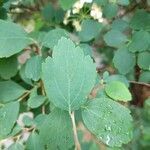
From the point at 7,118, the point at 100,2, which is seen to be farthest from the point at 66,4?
the point at 7,118

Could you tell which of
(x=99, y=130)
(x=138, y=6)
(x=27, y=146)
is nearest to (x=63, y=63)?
(x=99, y=130)

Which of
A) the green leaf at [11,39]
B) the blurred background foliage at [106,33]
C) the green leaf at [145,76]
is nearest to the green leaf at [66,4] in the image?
the blurred background foliage at [106,33]

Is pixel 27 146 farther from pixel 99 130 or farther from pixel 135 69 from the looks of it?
pixel 135 69

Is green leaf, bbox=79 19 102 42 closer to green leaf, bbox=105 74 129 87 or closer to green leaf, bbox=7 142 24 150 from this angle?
green leaf, bbox=105 74 129 87

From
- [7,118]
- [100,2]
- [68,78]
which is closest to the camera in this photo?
[68,78]

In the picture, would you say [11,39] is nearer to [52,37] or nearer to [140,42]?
[52,37]

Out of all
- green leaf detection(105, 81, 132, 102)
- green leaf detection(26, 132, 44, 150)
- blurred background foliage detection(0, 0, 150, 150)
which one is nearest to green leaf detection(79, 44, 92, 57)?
blurred background foliage detection(0, 0, 150, 150)
